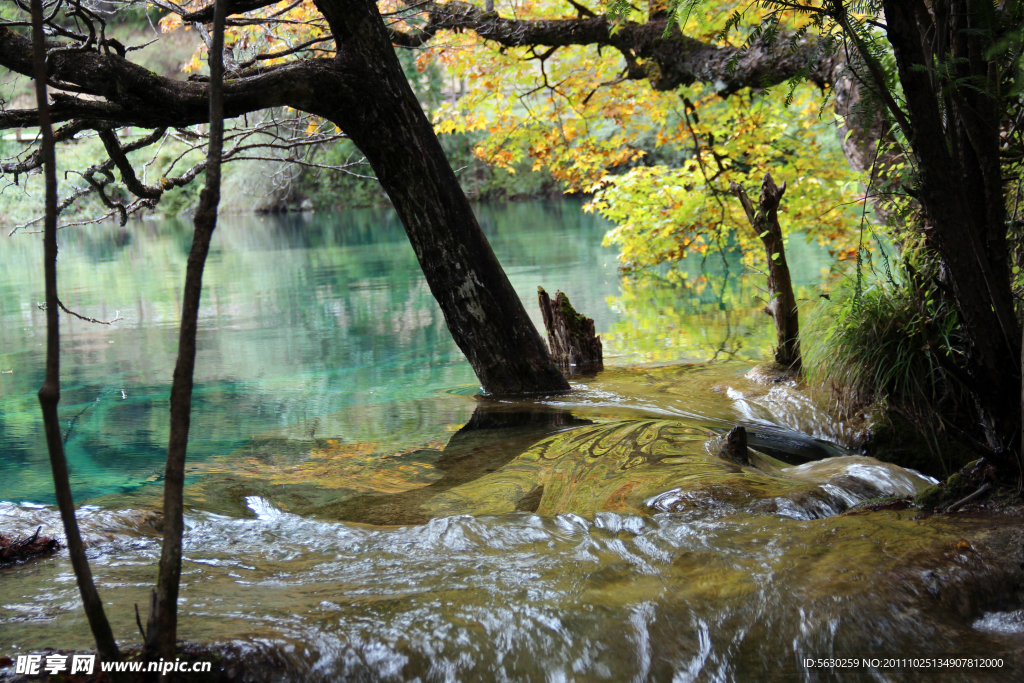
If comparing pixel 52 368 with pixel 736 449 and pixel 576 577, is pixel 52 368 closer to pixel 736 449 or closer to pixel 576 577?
pixel 576 577

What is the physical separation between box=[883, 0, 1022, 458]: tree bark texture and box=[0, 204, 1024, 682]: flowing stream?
588 mm

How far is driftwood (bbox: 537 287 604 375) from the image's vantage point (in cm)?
788

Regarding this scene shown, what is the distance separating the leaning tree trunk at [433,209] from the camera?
5336 mm

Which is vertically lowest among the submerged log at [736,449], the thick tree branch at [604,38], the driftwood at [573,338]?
the submerged log at [736,449]

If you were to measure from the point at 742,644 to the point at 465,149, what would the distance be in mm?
41765

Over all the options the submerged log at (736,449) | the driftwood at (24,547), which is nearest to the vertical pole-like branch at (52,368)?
the driftwood at (24,547)

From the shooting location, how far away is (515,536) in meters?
3.10

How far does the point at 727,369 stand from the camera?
7387mm

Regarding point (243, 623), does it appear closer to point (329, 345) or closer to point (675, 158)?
point (329, 345)

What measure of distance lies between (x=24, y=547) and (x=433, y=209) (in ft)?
11.6

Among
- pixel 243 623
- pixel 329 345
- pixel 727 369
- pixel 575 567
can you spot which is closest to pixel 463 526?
pixel 575 567

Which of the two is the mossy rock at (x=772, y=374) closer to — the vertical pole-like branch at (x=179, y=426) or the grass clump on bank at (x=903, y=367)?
the grass clump on bank at (x=903, y=367)

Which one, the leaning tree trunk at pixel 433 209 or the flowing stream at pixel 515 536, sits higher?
the leaning tree trunk at pixel 433 209

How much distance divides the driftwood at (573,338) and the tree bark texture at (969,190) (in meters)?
4.95
